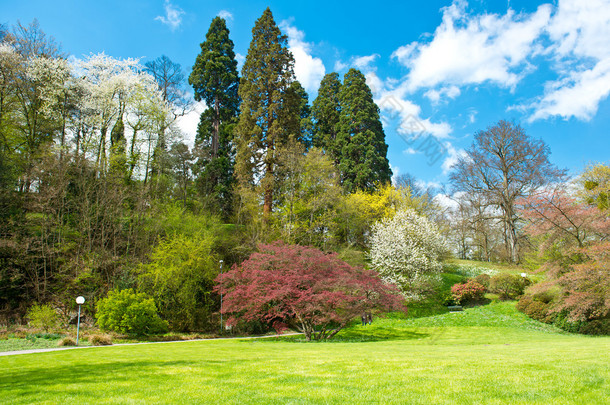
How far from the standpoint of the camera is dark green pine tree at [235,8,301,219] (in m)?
23.7

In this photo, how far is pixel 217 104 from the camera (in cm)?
3181

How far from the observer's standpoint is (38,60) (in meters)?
21.1

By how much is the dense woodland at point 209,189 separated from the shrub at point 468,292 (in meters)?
2.19

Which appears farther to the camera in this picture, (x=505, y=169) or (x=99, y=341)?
(x=505, y=169)

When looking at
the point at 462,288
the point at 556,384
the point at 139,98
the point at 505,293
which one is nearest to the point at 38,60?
the point at 139,98

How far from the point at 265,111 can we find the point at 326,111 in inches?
512

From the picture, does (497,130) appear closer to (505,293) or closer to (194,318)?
(505,293)

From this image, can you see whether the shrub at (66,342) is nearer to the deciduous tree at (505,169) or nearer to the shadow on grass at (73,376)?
the shadow on grass at (73,376)

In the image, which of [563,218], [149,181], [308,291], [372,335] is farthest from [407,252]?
[149,181]

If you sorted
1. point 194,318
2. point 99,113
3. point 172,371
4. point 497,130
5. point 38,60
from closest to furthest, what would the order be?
point 172,371, point 194,318, point 38,60, point 99,113, point 497,130

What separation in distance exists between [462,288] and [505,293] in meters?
3.09

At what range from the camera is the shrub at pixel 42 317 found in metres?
16.0

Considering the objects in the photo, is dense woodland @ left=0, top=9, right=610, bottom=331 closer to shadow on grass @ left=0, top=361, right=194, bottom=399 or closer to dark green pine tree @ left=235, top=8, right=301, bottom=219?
dark green pine tree @ left=235, top=8, right=301, bottom=219

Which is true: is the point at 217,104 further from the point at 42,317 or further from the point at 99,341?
the point at 99,341
